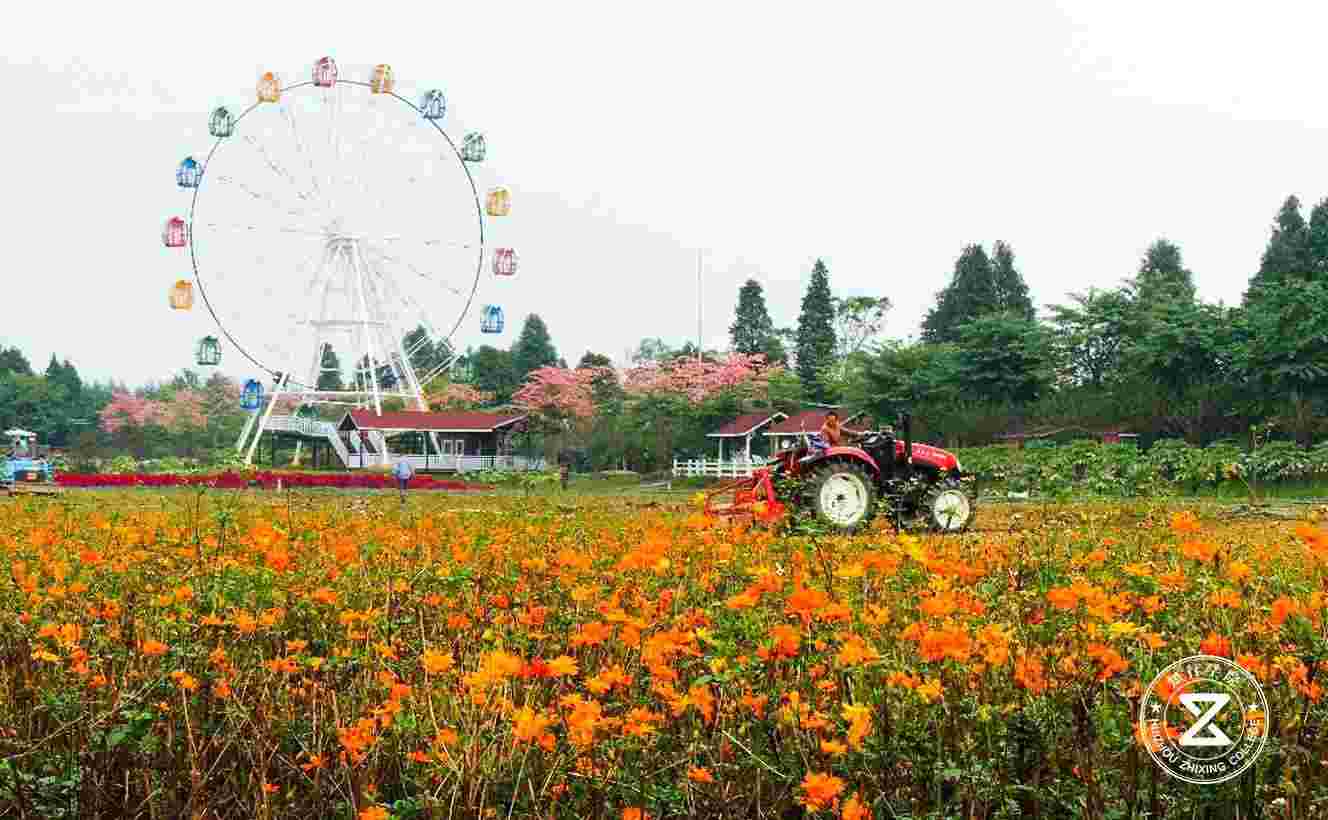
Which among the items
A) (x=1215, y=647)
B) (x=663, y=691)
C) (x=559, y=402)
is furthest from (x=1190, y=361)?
(x=663, y=691)

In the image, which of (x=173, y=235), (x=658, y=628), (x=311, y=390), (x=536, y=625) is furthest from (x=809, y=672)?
(x=311, y=390)

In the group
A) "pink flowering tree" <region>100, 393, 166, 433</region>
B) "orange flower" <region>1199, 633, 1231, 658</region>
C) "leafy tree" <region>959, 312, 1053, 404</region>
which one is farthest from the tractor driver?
"pink flowering tree" <region>100, 393, 166, 433</region>

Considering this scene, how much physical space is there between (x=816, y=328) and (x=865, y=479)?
44.9 m

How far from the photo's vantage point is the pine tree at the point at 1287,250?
38.1 metres

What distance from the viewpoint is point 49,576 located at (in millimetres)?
5043

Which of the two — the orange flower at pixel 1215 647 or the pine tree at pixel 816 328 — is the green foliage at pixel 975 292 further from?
the orange flower at pixel 1215 647

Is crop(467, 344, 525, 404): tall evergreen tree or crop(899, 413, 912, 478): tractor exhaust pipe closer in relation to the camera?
crop(899, 413, 912, 478): tractor exhaust pipe

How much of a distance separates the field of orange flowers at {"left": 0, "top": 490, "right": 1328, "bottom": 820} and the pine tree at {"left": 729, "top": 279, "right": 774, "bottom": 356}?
5621cm

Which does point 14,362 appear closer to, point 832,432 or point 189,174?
point 189,174

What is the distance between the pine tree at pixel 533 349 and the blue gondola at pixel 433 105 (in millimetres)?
31053

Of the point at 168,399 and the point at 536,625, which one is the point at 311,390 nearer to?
the point at 536,625

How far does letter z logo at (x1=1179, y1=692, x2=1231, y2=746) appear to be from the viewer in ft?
8.19

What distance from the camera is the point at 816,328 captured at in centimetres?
5584

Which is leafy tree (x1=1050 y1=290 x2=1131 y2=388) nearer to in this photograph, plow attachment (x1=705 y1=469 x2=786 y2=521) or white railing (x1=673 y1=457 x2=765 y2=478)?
white railing (x1=673 y1=457 x2=765 y2=478)
